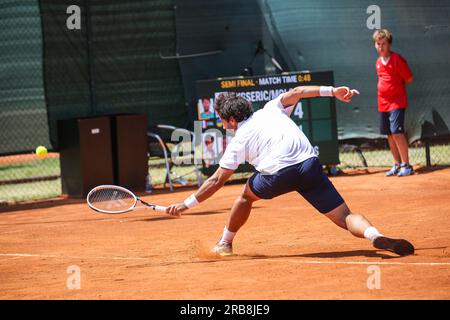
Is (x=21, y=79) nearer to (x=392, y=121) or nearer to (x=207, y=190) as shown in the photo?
(x=392, y=121)

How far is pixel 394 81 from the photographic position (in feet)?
41.9

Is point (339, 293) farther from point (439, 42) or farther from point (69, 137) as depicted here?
point (439, 42)

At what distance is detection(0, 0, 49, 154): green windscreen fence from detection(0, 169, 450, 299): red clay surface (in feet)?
4.30

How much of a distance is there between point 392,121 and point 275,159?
6.03 m

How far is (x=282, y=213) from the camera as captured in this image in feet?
33.4

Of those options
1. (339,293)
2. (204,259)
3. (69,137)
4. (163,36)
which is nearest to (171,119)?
(163,36)

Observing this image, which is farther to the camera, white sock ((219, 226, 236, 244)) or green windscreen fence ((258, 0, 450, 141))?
green windscreen fence ((258, 0, 450, 141))

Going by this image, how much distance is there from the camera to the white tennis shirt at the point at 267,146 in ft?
23.0

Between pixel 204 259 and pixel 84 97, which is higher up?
pixel 84 97

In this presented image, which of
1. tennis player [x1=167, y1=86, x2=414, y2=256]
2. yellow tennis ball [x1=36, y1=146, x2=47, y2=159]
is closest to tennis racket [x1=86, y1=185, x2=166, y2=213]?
tennis player [x1=167, y1=86, x2=414, y2=256]

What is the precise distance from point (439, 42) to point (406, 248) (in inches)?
299

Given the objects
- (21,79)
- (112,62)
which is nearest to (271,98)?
(112,62)

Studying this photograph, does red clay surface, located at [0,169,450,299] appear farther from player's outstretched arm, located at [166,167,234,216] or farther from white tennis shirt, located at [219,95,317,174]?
white tennis shirt, located at [219,95,317,174]

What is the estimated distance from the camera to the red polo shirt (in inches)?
500
